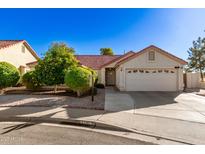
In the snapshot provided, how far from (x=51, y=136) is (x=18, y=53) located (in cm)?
1841

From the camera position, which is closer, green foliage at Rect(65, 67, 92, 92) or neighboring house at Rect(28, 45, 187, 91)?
green foliage at Rect(65, 67, 92, 92)

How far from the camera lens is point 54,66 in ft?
44.8

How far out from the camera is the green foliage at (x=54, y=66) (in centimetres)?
1353

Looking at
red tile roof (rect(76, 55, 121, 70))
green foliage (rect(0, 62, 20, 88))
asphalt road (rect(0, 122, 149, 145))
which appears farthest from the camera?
red tile roof (rect(76, 55, 121, 70))

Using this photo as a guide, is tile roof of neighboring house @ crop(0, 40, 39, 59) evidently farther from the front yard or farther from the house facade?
the house facade

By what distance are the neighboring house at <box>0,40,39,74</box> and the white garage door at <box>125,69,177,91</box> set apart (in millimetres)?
12603

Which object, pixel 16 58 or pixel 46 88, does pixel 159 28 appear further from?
pixel 16 58

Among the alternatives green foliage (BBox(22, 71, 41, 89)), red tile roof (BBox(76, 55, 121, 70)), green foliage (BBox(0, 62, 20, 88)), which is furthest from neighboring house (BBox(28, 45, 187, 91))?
green foliage (BBox(0, 62, 20, 88))

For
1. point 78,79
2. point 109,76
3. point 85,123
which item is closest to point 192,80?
point 109,76

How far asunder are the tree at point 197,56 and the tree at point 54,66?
71.7 ft

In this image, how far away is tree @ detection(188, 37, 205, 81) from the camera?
27.4m

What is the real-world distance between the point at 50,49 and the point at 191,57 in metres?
23.8

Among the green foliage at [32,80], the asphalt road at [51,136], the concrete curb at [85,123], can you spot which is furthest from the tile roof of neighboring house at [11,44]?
the asphalt road at [51,136]

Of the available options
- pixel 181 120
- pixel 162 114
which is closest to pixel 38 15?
pixel 162 114
